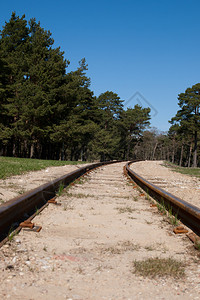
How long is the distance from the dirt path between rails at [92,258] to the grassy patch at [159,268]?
0.06m

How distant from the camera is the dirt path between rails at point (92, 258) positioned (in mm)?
2023

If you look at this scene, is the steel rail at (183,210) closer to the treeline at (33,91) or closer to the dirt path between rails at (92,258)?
the dirt path between rails at (92,258)

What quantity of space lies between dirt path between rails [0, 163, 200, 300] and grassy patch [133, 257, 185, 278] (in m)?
0.06

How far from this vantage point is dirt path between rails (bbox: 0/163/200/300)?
79.7 inches

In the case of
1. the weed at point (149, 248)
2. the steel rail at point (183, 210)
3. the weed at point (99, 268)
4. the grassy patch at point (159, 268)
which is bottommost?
the weed at point (99, 268)

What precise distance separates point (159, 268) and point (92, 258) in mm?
669

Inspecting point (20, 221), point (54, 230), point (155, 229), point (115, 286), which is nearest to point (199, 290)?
point (115, 286)

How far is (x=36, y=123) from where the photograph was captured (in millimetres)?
30781

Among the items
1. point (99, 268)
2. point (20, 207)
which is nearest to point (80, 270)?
point (99, 268)

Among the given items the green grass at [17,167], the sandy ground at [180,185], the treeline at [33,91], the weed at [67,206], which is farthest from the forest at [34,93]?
the weed at [67,206]

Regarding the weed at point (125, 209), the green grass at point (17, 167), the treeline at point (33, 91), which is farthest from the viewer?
the treeline at point (33, 91)

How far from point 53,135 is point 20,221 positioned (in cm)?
2811

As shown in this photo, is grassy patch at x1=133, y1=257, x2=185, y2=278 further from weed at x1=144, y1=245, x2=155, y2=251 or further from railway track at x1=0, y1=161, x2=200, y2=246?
railway track at x1=0, y1=161, x2=200, y2=246

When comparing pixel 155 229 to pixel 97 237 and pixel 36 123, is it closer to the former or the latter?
pixel 97 237
